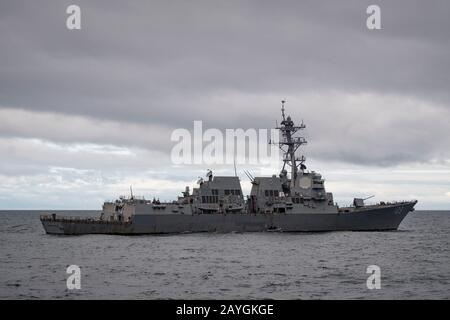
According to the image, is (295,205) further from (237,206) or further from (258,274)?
(258,274)

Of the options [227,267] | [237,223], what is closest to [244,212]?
[237,223]

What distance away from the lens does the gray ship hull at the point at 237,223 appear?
2405 inches

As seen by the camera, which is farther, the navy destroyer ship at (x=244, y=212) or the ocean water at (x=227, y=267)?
the navy destroyer ship at (x=244, y=212)

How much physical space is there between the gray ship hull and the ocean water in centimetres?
243

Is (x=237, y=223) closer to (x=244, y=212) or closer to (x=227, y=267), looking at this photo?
(x=244, y=212)

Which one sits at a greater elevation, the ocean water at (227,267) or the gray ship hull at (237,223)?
the gray ship hull at (237,223)

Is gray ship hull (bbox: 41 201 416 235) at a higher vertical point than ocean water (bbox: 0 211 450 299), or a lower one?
higher

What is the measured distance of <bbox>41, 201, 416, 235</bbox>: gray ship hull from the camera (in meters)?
61.1

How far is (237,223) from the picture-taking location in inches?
2458

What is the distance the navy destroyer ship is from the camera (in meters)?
61.2

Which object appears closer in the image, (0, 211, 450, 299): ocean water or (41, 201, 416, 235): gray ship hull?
(0, 211, 450, 299): ocean water

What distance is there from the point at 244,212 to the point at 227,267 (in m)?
26.5
